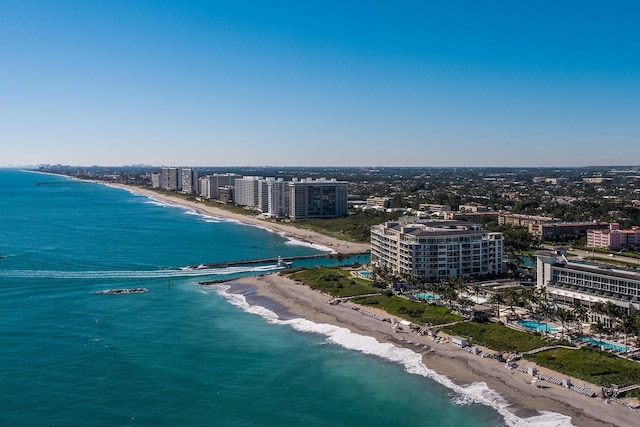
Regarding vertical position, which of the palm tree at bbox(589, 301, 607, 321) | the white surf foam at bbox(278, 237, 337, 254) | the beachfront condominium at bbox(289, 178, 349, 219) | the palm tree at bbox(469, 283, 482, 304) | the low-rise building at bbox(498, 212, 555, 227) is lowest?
the white surf foam at bbox(278, 237, 337, 254)

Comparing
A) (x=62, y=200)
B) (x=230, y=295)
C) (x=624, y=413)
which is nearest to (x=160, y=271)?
(x=230, y=295)

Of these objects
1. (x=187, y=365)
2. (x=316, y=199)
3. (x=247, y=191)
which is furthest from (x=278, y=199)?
(x=187, y=365)

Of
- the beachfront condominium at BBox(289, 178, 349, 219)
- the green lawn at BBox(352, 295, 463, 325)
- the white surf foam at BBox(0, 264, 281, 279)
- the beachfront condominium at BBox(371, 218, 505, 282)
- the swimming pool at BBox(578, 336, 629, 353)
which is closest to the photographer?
the swimming pool at BBox(578, 336, 629, 353)

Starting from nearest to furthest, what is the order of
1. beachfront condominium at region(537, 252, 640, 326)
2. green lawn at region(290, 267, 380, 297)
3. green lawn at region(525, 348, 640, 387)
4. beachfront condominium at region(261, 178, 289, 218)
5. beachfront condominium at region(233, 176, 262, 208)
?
green lawn at region(525, 348, 640, 387), beachfront condominium at region(537, 252, 640, 326), green lawn at region(290, 267, 380, 297), beachfront condominium at region(261, 178, 289, 218), beachfront condominium at region(233, 176, 262, 208)

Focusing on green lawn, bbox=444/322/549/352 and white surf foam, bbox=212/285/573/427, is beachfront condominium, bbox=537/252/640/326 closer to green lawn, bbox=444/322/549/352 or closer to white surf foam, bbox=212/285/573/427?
green lawn, bbox=444/322/549/352

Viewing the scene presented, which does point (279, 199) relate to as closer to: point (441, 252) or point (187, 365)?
point (441, 252)

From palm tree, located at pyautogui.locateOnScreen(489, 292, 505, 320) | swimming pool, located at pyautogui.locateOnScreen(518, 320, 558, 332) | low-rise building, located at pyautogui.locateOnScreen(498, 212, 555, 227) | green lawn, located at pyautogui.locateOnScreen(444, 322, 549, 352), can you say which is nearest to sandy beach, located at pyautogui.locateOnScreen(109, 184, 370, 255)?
low-rise building, located at pyautogui.locateOnScreen(498, 212, 555, 227)
